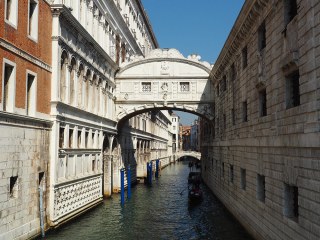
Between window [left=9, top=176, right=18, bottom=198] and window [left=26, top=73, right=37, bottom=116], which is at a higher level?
window [left=26, top=73, right=37, bottom=116]

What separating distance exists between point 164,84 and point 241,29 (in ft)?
33.9

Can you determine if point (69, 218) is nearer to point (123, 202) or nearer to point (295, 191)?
point (123, 202)

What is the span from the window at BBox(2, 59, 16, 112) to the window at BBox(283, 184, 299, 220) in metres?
7.97

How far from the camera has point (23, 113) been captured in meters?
12.4

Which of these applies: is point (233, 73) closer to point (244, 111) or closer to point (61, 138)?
point (244, 111)

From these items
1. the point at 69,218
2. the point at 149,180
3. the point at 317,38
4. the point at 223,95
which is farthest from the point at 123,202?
the point at 317,38

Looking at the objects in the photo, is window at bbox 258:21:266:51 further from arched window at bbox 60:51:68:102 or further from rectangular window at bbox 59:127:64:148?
rectangular window at bbox 59:127:64:148

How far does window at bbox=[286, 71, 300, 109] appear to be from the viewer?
9.59 m

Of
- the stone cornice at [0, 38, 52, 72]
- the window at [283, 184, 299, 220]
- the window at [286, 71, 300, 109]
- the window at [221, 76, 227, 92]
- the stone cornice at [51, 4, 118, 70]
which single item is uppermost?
the stone cornice at [51, 4, 118, 70]

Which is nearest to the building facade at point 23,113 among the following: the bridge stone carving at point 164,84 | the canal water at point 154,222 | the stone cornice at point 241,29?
the canal water at point 154,222

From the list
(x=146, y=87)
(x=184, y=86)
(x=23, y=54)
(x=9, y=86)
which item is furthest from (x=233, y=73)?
(x=9, y=86)

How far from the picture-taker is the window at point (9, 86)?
11.4m

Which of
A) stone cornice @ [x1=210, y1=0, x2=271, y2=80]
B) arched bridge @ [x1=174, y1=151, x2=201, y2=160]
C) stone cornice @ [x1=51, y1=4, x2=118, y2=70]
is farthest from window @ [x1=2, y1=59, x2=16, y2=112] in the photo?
arched bridge @ [x1=174, y1=151, x2=201, y2=160]

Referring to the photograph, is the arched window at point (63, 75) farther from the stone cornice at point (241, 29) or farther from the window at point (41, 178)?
the stone cornice at point (241, 29)
